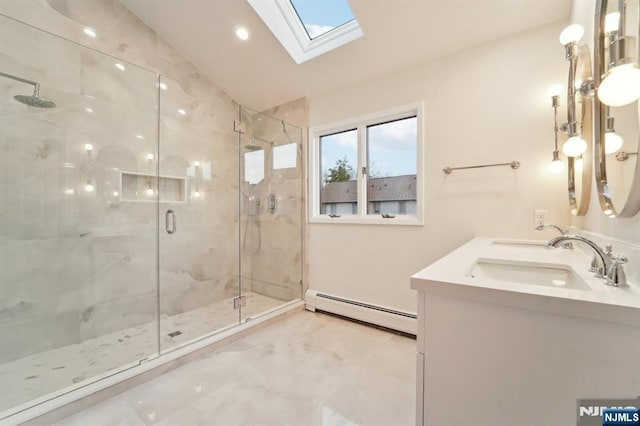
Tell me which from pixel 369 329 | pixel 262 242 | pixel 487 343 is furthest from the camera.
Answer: pixel 262 242

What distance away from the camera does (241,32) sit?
238cm

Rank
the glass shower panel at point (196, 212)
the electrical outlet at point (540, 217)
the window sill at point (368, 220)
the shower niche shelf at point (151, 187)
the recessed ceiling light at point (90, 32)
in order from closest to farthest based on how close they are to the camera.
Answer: the electrical outlet at point (540, 217)
the recessed ceiling light at point (90, 32)
the window sill at point (368, 220)
the shower niche shelf at point (151, 187)
the glass shower panel at point (196, 212)

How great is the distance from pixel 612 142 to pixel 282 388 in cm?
195

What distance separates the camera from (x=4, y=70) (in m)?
1.80

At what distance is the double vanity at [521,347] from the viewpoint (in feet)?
1.83

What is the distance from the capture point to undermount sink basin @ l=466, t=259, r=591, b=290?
1016mm

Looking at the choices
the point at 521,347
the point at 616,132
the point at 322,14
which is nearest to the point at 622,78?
the point at 616,132

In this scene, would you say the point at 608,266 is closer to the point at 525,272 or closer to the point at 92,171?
the point at 525,272

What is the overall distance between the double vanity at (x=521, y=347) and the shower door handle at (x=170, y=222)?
8.72ft

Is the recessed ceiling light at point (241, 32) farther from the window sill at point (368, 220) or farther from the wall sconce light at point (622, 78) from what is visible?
the wall sconce light at point (622, 78)

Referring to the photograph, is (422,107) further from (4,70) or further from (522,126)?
(4,70)

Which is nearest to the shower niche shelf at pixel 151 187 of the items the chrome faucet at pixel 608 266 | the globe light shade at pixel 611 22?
the chrome faucet at pixel 608 266

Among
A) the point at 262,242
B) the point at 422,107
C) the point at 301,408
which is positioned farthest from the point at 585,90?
the point at 262,242

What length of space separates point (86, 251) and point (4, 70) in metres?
1.40
